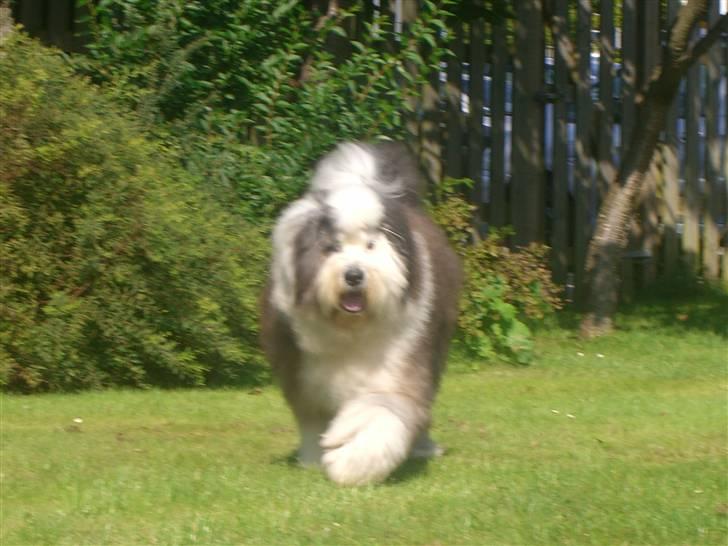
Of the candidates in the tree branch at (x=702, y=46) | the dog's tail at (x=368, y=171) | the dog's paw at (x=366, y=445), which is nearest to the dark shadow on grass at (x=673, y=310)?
the tree branch at (x=702, y=46)

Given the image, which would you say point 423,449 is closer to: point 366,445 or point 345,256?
point 366,445

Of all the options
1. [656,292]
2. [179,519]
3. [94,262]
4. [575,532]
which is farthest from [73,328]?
[656,292]

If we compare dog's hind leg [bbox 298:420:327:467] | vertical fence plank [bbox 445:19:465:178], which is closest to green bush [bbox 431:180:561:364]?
vertical fence plank [bbox 445:19:465:178]

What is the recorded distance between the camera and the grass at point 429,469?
5.34 metres

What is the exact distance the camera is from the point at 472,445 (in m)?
7.42

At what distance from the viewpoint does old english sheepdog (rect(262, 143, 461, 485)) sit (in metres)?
5.95

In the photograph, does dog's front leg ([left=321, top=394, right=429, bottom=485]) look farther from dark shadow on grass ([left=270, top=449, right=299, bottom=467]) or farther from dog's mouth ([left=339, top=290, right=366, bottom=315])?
dark shadow on grass ([left=270, top=449, right=299, bottom=467])

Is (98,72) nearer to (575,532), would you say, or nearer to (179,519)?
(179,519)

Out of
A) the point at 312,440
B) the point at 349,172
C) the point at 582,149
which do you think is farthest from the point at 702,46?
the point at 312,440

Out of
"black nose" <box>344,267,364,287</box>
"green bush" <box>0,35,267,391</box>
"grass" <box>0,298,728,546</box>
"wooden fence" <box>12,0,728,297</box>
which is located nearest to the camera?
"grass" <box>0,298,728,546</box>

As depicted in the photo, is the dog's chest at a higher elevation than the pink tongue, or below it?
below

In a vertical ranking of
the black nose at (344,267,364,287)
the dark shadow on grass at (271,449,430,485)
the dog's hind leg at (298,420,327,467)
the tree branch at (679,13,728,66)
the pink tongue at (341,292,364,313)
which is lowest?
the dark shadow on grass at (271,449,430,485)

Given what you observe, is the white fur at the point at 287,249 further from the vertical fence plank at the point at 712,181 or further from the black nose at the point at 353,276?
the vertical fence plank at the point at 712,181

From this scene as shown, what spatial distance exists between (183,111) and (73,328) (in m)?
2.32
